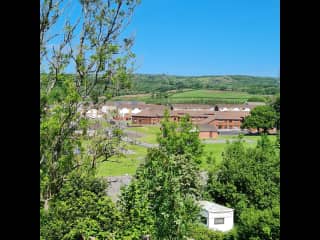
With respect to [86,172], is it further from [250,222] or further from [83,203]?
[250,222]

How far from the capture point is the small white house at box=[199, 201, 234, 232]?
972 cm

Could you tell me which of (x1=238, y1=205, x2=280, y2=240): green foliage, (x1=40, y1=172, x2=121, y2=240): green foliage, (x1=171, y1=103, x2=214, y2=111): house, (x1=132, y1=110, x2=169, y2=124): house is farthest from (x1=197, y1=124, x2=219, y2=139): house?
(x1=40, y1=172, x2=121, y2=240): green foliage

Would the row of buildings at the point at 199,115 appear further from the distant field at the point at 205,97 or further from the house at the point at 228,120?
the distant field at the point at 205,97

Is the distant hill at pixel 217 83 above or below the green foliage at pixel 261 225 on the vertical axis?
above

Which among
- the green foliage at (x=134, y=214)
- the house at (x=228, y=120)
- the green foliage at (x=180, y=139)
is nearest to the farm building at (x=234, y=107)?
the house at (x=228, y=120)

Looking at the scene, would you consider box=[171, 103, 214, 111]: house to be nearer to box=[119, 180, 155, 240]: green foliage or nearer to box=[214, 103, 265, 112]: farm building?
box=[214, 103, 265, 112]: farm building

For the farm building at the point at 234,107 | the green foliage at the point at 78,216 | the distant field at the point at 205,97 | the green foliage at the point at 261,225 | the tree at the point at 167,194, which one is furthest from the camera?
the distant field at the point at 205,97

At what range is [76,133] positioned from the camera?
20.7 feet

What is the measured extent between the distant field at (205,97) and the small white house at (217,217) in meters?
28.7

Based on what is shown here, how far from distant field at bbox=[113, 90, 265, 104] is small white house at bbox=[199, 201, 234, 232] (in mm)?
28724

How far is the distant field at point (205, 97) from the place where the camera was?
41.6 meters

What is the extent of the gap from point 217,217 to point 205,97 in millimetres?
36950

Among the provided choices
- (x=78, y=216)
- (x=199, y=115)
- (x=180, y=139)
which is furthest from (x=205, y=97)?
(x=78, y=216)
